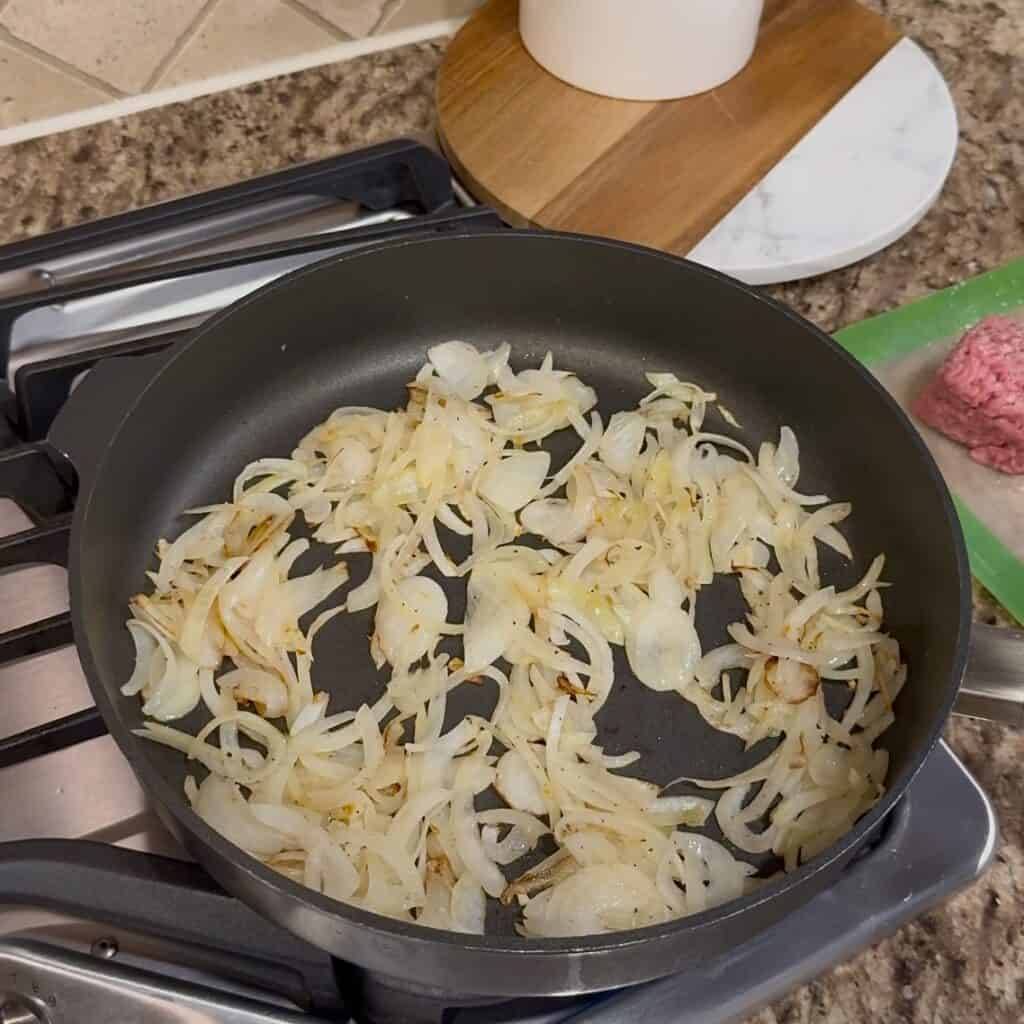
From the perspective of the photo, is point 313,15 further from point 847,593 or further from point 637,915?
point 637,915

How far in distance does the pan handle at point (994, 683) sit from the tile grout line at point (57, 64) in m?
0.85

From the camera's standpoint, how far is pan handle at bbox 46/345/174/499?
77 cm

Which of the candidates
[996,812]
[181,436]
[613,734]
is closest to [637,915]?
[613,734]

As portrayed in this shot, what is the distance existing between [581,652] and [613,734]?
0.07 metres

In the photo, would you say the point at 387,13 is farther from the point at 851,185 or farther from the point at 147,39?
the point at 851,185

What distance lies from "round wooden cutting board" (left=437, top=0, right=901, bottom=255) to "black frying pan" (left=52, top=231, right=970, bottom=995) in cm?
11

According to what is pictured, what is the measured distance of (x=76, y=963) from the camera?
0.64 m

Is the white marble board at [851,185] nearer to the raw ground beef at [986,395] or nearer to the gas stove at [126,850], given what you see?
the raw ground beef at [986,395]

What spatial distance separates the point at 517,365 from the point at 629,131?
0.26 metres

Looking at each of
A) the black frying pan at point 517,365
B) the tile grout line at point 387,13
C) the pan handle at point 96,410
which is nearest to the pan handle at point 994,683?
the black frying pan at point 517,365

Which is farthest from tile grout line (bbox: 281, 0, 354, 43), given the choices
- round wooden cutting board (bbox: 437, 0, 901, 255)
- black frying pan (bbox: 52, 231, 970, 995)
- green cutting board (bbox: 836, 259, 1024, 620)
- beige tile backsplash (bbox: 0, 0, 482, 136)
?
green cutting board (bbox: 836, 259, 1024, 620)

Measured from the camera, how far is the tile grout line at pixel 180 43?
1020mm

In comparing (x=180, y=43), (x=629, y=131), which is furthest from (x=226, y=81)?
(x=629, y=131)

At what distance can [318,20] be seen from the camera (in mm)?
1083
